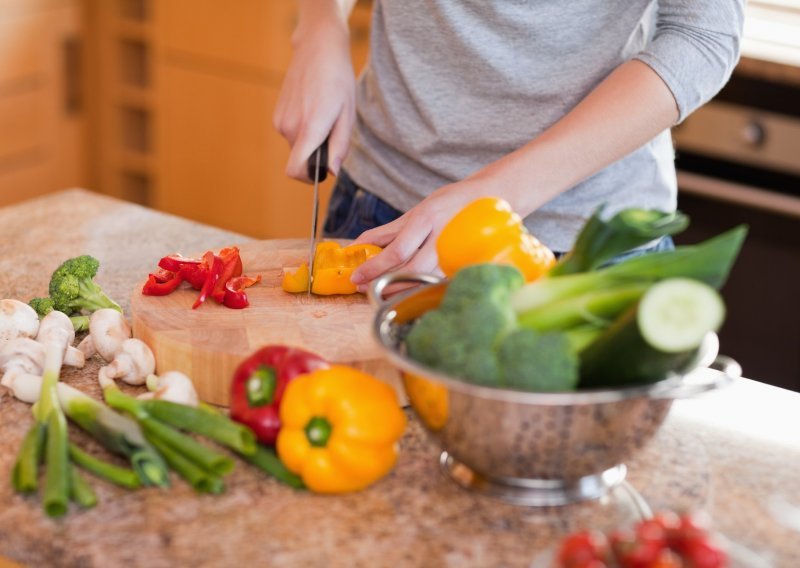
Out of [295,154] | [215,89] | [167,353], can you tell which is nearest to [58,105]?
[215,89]

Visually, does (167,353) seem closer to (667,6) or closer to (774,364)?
(667,6)

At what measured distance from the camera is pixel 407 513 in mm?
1082

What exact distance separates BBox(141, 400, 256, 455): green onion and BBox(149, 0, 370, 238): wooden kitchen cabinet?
2.37m

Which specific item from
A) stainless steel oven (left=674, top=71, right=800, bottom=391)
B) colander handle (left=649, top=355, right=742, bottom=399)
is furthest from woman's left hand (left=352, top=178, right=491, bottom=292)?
stainless steel oven (left=674, top=71, right=800, bottom=391)

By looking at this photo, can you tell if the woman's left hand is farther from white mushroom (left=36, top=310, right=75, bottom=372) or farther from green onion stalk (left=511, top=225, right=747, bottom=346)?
Answer: white mushroom (left=36, top=310, right=75, bottom=372)

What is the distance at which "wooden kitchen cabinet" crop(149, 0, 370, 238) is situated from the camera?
11.9ft

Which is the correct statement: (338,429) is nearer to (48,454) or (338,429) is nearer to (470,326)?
(470,326)

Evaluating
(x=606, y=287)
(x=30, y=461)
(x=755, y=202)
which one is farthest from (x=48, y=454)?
(x=755, y=202)

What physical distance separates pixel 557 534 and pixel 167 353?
0.52 meters

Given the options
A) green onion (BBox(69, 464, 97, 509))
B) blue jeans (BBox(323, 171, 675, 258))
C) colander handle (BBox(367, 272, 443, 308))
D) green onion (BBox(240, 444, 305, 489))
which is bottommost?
blue jeans (BBox(323, 171, 675, 258))

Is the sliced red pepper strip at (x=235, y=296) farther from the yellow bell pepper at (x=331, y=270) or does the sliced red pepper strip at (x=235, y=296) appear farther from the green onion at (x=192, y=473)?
the green onion at (x=192, y=473)

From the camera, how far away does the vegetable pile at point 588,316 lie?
0.98 metres

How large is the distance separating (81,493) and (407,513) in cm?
32

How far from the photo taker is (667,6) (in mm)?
1453
